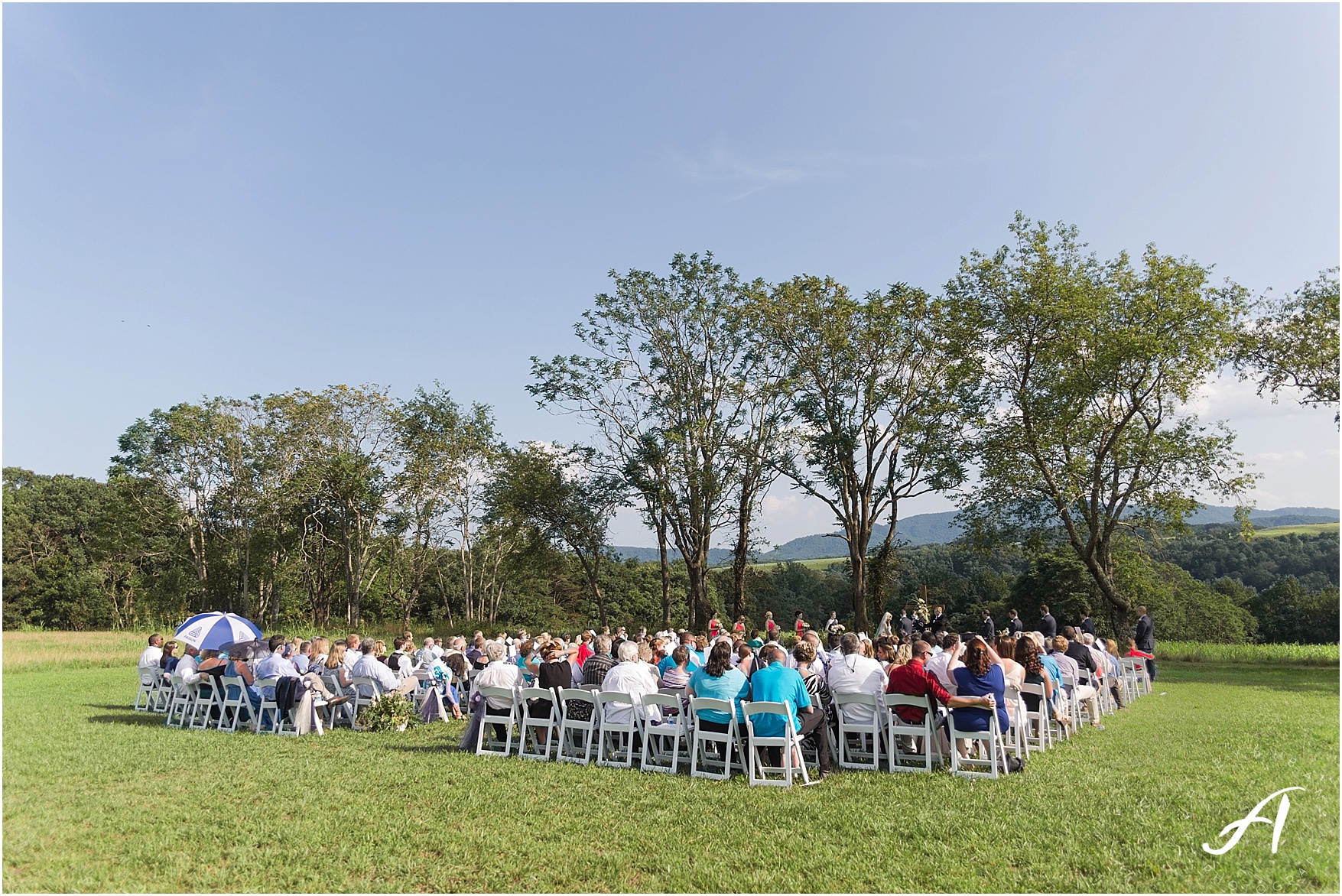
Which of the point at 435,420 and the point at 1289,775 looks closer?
the point at 1289,775

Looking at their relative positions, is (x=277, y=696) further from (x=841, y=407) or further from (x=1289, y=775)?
(x=841, y=407)

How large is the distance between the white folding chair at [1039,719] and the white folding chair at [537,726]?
5.06 metres

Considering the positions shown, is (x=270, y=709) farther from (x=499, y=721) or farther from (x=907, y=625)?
(x=907, y=625)

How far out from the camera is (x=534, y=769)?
809 centimetres

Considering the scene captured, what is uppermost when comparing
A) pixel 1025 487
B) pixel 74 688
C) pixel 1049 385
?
pixel 1049 385

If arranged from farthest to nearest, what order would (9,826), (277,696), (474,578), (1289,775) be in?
(474,578)
(277,696)
(1289,775)
(9,826)

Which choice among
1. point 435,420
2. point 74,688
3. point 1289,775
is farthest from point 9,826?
point 435,420

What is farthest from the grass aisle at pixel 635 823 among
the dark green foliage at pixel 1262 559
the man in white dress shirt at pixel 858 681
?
the dark green foliage at pixel 1262 559

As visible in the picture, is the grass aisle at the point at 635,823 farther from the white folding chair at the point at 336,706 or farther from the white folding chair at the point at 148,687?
the white folding chair at the point at 148,687

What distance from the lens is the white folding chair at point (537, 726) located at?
880cm

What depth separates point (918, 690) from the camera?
789 centimetres

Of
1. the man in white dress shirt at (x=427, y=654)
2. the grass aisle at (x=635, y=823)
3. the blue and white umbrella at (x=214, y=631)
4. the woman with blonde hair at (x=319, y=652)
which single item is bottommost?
the grass aisle at (x=635, y=823)

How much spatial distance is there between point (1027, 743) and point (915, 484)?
1808 centimetres

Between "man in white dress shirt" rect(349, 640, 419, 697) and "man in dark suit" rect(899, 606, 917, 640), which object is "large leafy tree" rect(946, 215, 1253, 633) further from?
"man in white dress shirt" rect(349, 640, 419, 697)
